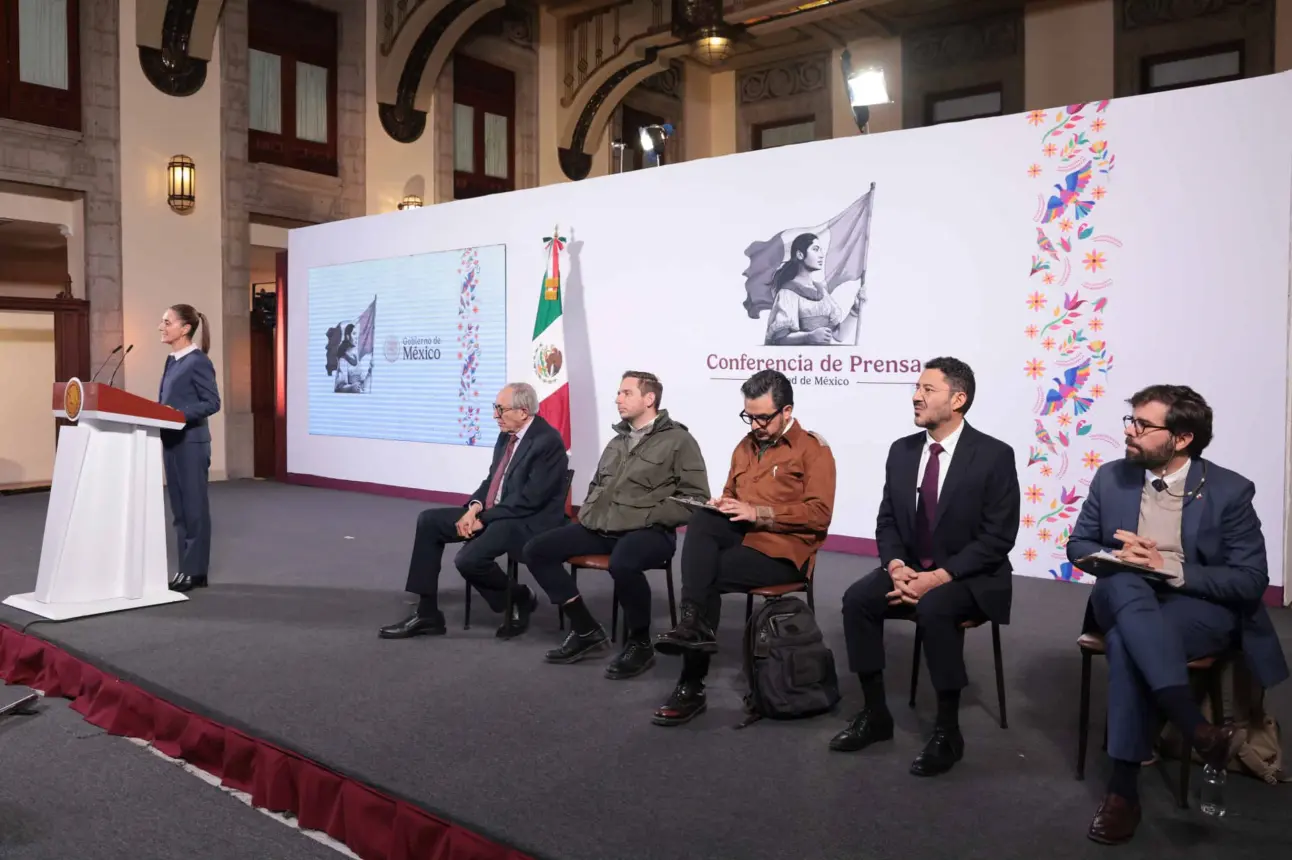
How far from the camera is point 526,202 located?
7.40 metres

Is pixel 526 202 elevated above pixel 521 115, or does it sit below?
below

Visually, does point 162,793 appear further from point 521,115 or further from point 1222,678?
point 521,115

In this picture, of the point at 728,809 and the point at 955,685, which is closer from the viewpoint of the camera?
the point at 728,809

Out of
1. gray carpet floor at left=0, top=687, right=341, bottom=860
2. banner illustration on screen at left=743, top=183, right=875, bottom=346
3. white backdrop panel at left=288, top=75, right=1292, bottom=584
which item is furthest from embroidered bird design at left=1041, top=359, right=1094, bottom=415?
gray carpet floor at left=0, top=687, right=341, bottom=860

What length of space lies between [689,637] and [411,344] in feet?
18.6

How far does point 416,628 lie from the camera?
13.2ft

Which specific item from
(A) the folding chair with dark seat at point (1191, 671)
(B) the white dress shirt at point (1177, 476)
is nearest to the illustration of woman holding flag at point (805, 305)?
(B) the white dress shirt at point (1177, 476)

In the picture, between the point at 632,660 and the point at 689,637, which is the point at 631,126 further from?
the point at 689,637

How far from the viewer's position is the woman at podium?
4.67m

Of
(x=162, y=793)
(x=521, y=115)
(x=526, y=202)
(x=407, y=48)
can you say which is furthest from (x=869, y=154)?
(x=521, y=115)

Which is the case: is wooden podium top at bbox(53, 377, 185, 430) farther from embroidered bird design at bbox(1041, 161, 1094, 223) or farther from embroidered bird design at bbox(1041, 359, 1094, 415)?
embroidered bird design at bbox(1041, 161, 1094, 223)

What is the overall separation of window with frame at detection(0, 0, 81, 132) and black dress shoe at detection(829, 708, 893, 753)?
8263mm

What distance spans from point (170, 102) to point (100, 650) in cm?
665

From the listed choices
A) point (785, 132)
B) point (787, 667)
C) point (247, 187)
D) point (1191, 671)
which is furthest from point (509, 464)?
point (785, 132)
